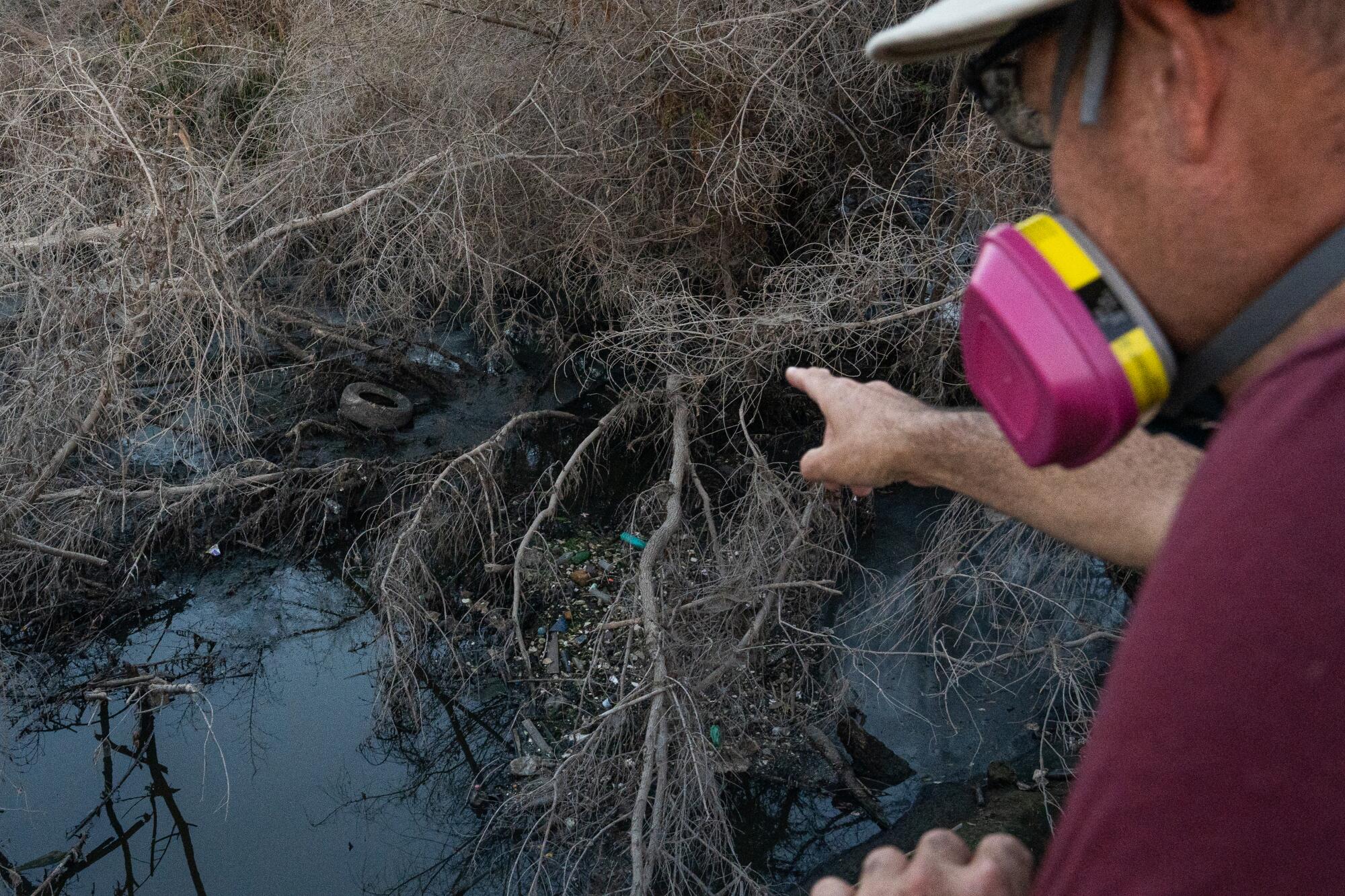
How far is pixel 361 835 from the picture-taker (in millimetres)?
4875

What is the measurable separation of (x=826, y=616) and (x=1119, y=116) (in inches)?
203

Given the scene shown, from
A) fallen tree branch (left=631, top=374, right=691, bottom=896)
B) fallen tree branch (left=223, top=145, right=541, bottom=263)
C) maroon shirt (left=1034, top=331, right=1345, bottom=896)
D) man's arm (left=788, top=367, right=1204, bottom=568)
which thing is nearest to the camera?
maroon shirt (left=1034, top=331, right=1345, bottom=896)

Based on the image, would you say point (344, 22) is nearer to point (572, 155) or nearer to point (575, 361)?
point (572, 155)

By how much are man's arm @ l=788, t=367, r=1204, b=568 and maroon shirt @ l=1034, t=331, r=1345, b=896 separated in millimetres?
666

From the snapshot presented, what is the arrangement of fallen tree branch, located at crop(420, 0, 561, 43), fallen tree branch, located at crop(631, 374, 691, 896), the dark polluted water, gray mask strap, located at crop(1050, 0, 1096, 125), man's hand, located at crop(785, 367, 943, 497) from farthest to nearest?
fallen tree branch, located at crop(420, 0, 561, 43) < the dark polluted water < fallen tree branch, located at crop(631, 374, 691, 896) < man's hand, located at crop(785, 367, 943, 497) < gray mask strap, located at crop(1050, 0, 1096, 125)

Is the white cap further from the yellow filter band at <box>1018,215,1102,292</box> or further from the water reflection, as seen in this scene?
the water reflection

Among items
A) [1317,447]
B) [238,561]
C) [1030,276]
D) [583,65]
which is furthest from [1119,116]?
[238,561]

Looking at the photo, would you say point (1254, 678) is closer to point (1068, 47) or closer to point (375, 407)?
point (1068, 47)

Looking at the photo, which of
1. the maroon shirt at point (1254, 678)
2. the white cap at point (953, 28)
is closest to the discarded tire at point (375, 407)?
the white cap at point (953, 28)

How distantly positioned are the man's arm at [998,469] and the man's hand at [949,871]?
0.49 meters

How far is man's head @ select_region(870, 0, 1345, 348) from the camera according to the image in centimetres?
65

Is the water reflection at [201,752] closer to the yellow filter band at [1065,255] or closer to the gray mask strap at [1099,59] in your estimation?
the yellow filter band at [1065,255]

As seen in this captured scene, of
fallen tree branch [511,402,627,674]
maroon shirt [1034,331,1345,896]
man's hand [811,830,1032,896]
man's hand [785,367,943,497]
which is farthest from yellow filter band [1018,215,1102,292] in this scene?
fallen tree branch [511,402,627,674]

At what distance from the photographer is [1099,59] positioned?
734mm
